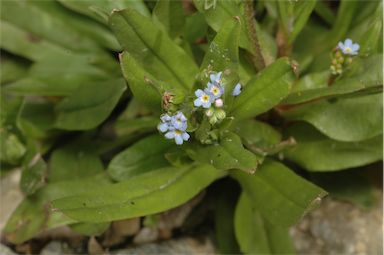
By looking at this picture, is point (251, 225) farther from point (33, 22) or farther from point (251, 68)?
point (33, 22)

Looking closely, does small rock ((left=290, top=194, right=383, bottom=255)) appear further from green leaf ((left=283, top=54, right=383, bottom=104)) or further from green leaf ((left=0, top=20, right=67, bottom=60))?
green leaf ((left=0, top=20, right=67, bottom=60))

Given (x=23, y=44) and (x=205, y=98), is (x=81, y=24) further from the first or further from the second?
(x=205, y=98)

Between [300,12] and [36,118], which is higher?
[300,12]

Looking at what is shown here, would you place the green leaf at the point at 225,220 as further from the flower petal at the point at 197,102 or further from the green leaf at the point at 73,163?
the flower petal at the point at 197,102

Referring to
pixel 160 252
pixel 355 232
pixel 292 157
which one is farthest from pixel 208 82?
pixel 355 232

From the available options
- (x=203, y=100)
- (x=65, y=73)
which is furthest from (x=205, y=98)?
(x=65, y=73)

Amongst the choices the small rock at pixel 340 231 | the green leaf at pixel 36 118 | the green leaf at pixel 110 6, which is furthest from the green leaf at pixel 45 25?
the small rock at pixel 340 231
